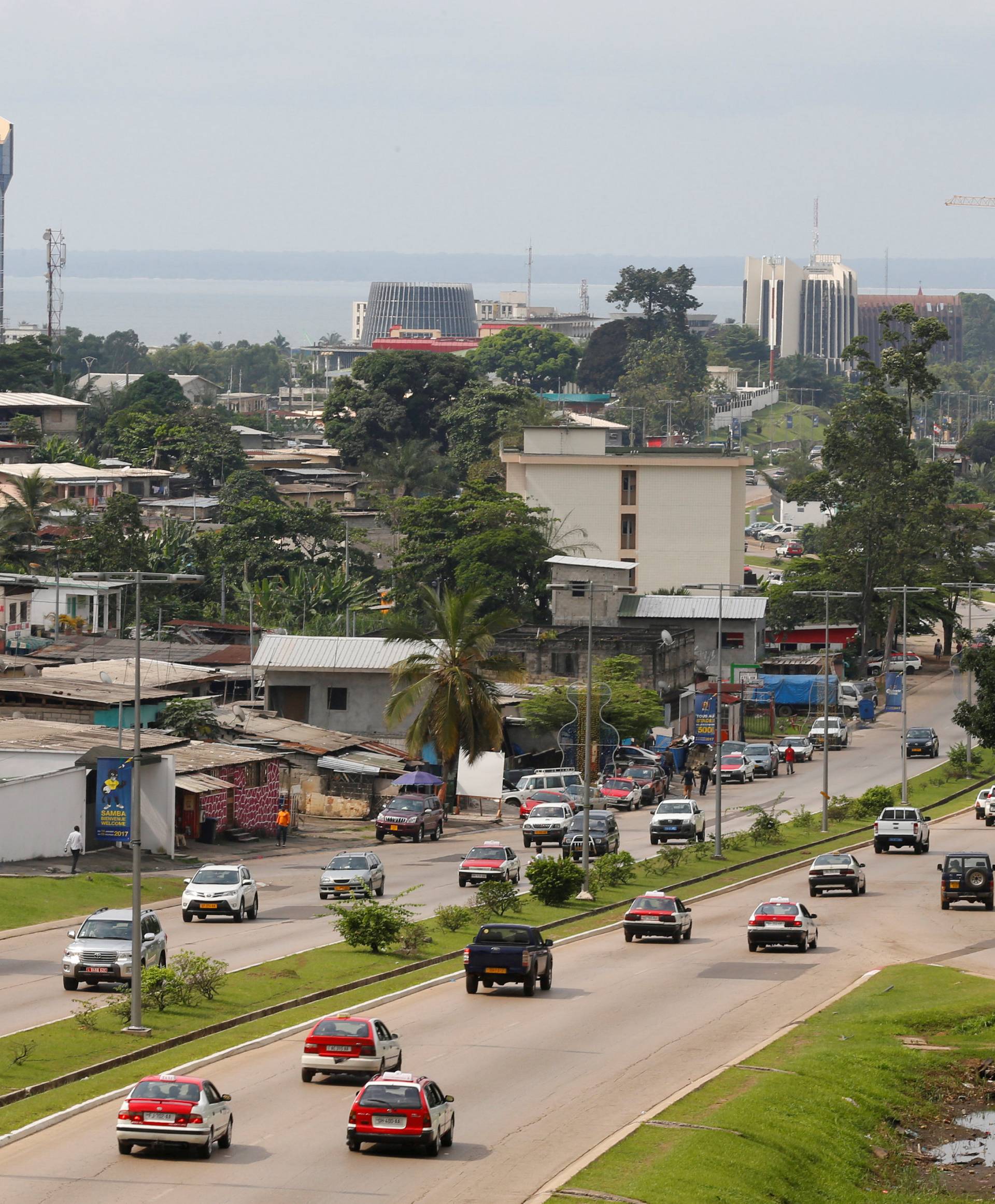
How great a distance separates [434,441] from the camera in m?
187

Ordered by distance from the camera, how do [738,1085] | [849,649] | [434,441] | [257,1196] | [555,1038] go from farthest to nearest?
[434,441], [849,649], [555,1038], [738,1085], [257,1196]

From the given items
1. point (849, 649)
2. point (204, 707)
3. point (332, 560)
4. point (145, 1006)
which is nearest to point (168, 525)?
point (332, 560)

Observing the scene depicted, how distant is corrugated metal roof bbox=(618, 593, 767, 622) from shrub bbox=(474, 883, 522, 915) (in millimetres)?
59901

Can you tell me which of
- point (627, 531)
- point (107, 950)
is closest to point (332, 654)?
point (107, 950)

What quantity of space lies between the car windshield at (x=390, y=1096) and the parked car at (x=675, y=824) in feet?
144

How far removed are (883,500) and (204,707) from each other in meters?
62.2

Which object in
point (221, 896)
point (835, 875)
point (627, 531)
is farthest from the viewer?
point (627, 531)

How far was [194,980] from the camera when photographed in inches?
1538

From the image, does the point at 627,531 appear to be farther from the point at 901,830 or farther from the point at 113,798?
→ the point at 113,798

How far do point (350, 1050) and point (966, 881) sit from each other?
29.3m

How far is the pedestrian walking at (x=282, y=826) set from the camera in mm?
69688

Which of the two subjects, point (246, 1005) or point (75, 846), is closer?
point (246, 1005)

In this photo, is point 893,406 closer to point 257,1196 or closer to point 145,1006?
point 145,1006

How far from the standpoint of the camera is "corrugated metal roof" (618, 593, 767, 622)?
112 m
